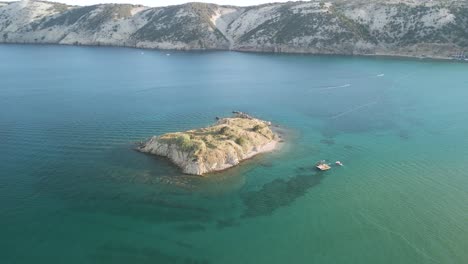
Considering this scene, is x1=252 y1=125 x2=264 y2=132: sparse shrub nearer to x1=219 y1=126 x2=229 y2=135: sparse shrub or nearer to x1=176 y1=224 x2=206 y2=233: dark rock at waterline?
x1=219 y1=126 x2=229 y2=135: sparse shrub

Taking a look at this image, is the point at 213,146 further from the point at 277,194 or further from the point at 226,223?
the point at 226,223

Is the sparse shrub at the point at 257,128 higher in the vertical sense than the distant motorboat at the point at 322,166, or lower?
higher

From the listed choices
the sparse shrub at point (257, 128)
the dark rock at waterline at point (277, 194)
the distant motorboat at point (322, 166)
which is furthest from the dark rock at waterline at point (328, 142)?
the dark rock at waterline at point (277, 194)

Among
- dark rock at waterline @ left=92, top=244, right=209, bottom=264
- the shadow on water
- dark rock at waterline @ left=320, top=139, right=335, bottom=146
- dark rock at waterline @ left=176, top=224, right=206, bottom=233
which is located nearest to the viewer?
dark rock at waterline @ left=92, top=244, right=209, bottom=264

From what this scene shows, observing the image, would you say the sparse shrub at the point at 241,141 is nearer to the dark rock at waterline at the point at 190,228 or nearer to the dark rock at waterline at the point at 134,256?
the dark rock at waterline at the point at 190,228

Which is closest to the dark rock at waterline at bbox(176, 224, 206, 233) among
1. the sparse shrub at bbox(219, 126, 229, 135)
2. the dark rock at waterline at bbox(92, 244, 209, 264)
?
the dark rock at waterline at bbox(92, 244, 209, 264)

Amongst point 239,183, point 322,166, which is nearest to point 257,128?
point 322,166
